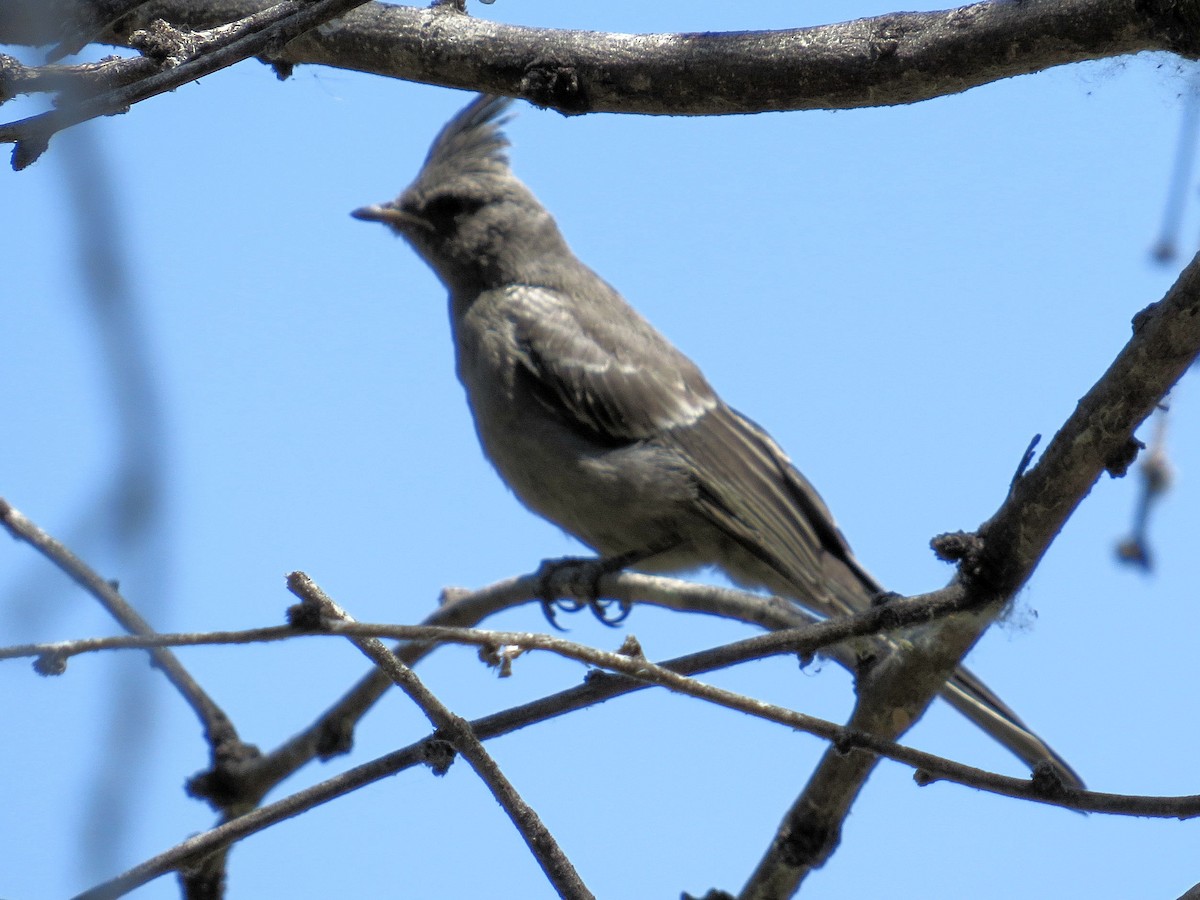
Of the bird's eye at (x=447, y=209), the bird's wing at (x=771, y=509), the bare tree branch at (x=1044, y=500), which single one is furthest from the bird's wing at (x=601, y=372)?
the bare tree branch at (x=1044, y=500)

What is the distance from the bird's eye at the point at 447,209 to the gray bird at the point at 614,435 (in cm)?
2

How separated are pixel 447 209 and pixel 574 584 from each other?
2381 mm

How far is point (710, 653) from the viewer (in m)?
2.51

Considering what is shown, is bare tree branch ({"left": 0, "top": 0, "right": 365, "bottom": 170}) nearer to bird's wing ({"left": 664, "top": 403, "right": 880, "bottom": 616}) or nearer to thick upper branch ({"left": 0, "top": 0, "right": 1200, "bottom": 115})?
thick upper branch ({"left": 0, "top": 0, "right": 1200, "bottom": 115})

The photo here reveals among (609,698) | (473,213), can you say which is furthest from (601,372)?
(609,698)

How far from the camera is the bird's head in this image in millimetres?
6789

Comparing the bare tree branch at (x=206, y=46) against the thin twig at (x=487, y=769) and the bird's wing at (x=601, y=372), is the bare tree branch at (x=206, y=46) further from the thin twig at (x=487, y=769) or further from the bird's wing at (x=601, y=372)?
the bird's wing at (x=601, y=372)

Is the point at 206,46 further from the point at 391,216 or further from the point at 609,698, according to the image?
the point at 391,216

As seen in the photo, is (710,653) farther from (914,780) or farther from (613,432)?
(613,432)

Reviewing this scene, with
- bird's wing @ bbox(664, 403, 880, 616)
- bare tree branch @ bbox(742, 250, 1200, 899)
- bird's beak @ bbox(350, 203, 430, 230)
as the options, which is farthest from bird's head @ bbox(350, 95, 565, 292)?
bare tree branch @ bbox(742, 250, 1200, 899)

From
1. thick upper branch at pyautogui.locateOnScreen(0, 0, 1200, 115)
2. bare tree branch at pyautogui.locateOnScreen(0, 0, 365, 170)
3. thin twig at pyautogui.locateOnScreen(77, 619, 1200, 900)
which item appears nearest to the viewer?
bare tree branch at pyautogui.locateOnScreen(0, 0, 365, 170)

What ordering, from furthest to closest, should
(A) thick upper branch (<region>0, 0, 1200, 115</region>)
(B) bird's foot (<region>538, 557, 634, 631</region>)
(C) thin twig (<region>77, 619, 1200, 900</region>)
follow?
(B) bird's foot (<region>538, 557, 634, 631</region>)
(A) thick upper branch (<region>0, 0, 1200, 115</region>)
(C) thin twig (<region>77, 619, 1200, 900</region>)

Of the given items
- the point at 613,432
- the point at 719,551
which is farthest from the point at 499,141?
the point at 719,551

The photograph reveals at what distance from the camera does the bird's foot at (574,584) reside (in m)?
5.48
